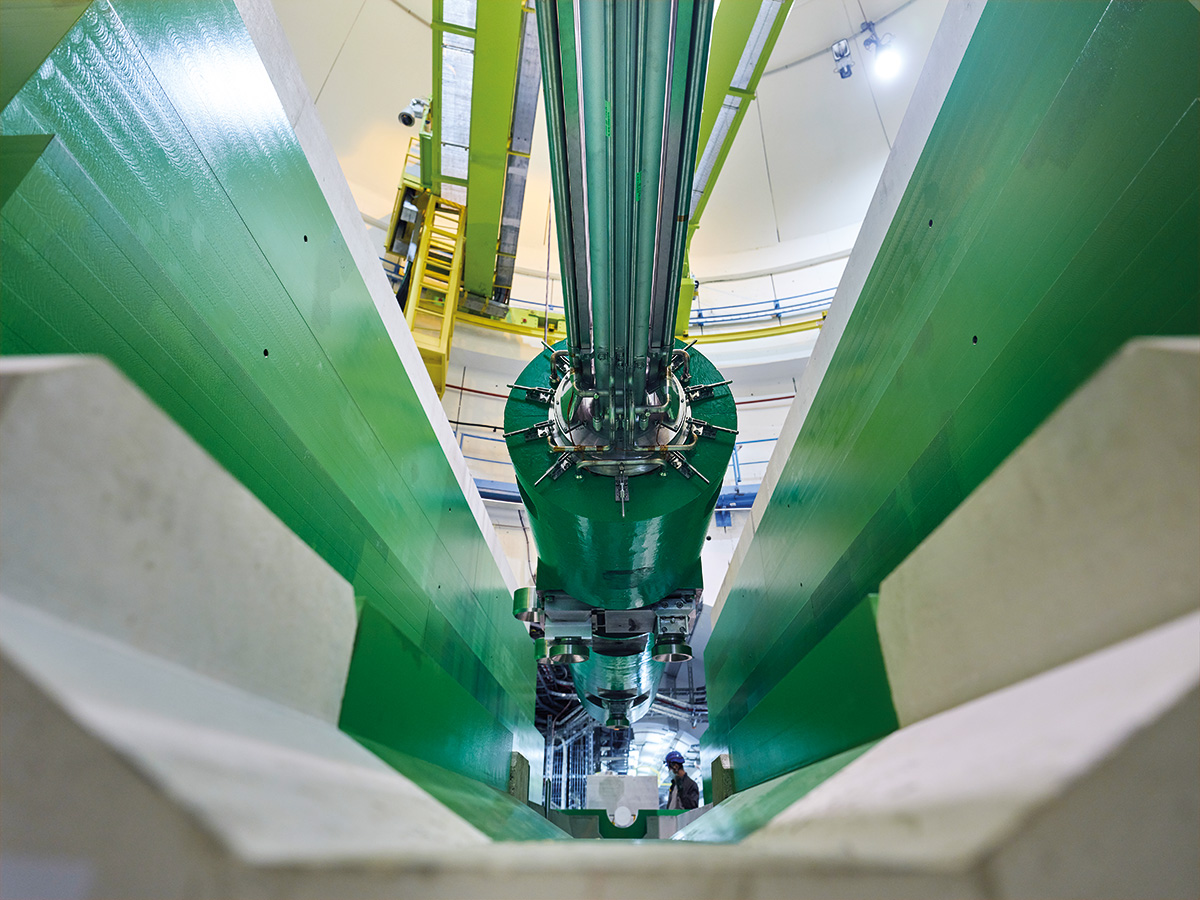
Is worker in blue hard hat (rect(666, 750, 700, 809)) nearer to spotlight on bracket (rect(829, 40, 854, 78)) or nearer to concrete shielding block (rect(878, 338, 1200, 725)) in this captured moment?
concrete shielding block (rect(878, 338, 1200, 725))

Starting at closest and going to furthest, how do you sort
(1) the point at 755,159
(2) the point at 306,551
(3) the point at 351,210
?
1. (2) the point at 306,551
2. (3) the point at 351,210
3. (1) the point at 755,159

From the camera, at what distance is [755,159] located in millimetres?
9516

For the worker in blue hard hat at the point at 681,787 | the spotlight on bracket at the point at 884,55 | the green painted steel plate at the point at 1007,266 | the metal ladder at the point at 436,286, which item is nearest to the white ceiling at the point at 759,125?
the spotlight on bracket at the point at 884,55

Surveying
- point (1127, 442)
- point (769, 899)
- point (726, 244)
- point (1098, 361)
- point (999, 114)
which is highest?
point (726, 244)

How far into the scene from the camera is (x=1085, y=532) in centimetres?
96

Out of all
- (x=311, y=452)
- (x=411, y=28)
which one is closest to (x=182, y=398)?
(x=311, y=452)

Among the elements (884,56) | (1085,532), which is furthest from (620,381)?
(884,56)

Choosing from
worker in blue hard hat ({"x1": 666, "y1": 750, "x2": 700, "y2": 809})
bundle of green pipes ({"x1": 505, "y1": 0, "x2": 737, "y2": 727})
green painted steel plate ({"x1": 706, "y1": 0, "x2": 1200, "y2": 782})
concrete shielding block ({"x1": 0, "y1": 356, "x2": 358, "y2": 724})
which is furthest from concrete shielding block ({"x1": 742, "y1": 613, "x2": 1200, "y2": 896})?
worker in blue hard hat ({"x1": 666, "y1": 750, "x2": 700, "y2": 809})

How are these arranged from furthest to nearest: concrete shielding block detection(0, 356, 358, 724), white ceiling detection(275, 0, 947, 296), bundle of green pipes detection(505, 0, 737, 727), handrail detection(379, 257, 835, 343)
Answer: handrail detection(379, 257, 835, 343)
white ceiling detection(275, 0, 947, 296)
bundle of green pipes detection(505, 0, 737, 727)
concrete shielding block detection(0, 356, 358, 724)

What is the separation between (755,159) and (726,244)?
1271mm

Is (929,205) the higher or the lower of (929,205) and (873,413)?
the higher

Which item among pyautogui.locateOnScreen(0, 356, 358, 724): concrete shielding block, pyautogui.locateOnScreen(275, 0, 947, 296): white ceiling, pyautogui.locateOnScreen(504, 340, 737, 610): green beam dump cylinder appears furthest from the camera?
pyautogui.locateOnScreen(275, 0, 947, 296): white ceiling

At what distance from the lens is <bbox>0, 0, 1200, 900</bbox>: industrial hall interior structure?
0.62 metres

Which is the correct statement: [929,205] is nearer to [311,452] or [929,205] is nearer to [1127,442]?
[1127,442]
